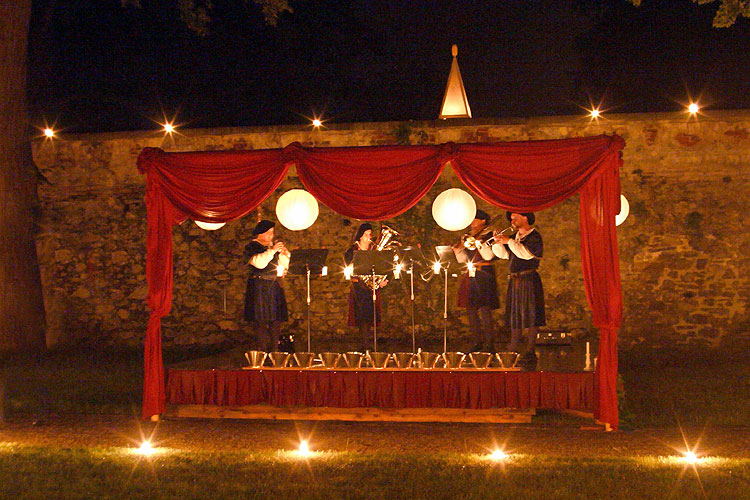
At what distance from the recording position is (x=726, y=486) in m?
5.05

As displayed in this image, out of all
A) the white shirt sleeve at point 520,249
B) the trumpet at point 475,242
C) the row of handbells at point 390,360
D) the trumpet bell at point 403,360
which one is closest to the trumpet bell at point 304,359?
the row of handbells at point 390,360

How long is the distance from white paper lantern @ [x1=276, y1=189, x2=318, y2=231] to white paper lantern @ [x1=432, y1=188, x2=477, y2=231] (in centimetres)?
134

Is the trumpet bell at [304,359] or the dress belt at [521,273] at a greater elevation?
the dress belt at [521,273]

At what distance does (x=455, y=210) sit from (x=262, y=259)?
1979 millimetres

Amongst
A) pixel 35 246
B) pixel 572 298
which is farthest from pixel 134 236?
pixel 572 298

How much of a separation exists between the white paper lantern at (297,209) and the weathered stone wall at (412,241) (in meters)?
1.54

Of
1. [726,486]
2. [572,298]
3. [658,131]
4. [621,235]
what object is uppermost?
[658,131]

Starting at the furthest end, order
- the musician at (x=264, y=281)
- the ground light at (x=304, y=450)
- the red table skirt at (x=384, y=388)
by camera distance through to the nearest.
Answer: the musician at (x=264, y=281), the red table skirt at (x=384, y=388), the ground light at (x=304, y=450)

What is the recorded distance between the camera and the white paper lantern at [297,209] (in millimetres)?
8031

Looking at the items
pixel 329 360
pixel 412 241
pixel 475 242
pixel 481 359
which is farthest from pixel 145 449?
pixel 412 241

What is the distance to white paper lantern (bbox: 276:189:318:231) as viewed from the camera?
8.03 m

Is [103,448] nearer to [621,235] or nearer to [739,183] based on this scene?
[621,235]

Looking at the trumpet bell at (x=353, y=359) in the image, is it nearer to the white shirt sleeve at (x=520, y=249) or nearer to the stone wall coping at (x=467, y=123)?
the white shirt sleeve at (x=520, y=249)

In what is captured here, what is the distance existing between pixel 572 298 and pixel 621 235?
107 cm
